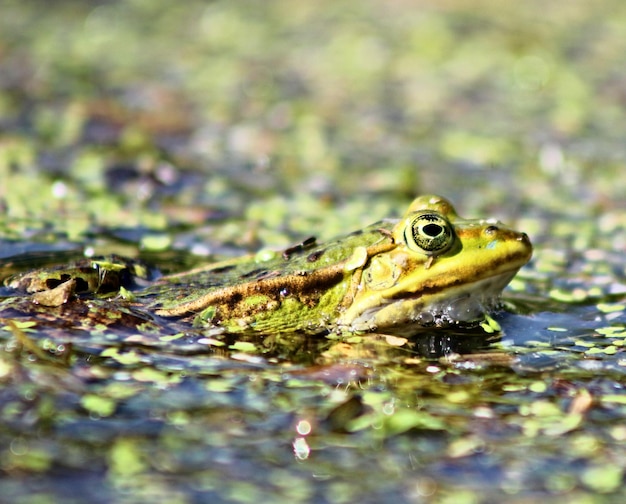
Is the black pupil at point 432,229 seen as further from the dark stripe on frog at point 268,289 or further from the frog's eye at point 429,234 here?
the dark stripe on frog at point 268,289

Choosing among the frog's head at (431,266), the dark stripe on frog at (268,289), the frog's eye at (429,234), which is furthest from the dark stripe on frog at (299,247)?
the frog's eye at (429,234)

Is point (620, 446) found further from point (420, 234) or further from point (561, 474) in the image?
point (420, 234)

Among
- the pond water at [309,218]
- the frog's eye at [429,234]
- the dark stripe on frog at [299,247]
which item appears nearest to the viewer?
the pond water at [309,218]

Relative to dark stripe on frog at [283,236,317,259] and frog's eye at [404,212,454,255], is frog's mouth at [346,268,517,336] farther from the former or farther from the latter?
dark stripe on frog at [283,236,317,259]

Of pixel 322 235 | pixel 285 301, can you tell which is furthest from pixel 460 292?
pixel 322 235

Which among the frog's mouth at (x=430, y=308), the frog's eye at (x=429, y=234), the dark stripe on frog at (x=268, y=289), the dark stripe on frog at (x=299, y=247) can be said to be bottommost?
the frog's mouth at (x=430, y=308)

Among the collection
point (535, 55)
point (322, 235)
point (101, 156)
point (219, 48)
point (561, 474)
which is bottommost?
point (561, 474)
